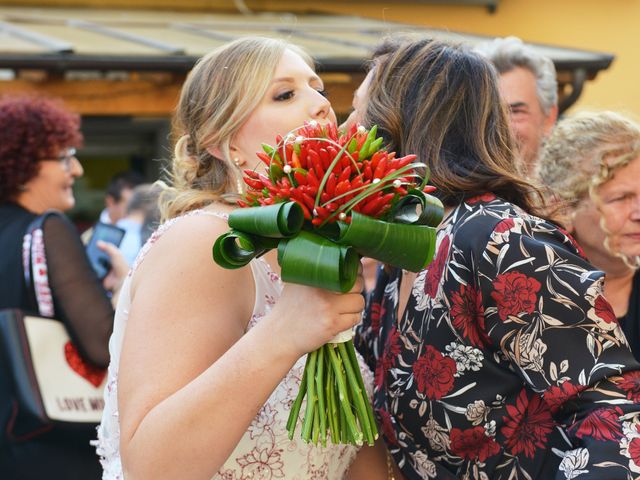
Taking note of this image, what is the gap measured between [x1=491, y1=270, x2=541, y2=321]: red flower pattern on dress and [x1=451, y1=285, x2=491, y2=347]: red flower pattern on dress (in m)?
0.08

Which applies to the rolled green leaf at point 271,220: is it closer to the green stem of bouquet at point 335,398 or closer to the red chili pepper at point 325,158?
the red chili pepper at point 325,158

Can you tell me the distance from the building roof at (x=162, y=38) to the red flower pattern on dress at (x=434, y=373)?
4000mm

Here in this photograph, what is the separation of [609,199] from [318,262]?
1.84 metres

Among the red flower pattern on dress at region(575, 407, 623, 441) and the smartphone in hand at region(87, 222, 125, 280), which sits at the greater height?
the red flower pattern on dress at region(575, 407, 623, 441)

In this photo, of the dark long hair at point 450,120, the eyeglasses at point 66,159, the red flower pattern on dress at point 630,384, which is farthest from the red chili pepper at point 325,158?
the eyeglasses at point 66,159

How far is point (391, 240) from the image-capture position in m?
1.87

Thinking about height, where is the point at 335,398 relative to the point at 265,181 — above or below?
below

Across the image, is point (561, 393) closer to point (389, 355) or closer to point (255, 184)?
point (389, 355)

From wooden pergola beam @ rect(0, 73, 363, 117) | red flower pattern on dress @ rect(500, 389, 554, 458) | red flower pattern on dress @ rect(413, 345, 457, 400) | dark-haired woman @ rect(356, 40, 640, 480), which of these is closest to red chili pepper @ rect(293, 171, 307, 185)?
dark-haired woman @ rect(356, 40, 640, 480)

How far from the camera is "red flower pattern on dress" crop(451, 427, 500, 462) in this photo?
2.20 meters

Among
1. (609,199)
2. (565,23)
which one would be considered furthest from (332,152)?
(565,23)

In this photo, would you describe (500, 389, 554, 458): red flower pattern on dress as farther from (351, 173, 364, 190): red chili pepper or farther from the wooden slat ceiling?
the wooden slat ceiling

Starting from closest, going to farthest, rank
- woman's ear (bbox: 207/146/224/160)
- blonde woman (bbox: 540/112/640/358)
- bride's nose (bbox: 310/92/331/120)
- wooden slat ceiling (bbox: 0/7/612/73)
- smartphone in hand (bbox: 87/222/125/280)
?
bride's nose (bbox: 310/92/331/120), woman's ear (bbox: 207/146/224/160), blonde woman (bbox: 540/112/640/358), smartphone in hand (bbox: 87/222/125/280), wooden slat ceiling (bbox: 0/7/612/73)

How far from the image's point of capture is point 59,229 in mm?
3938
